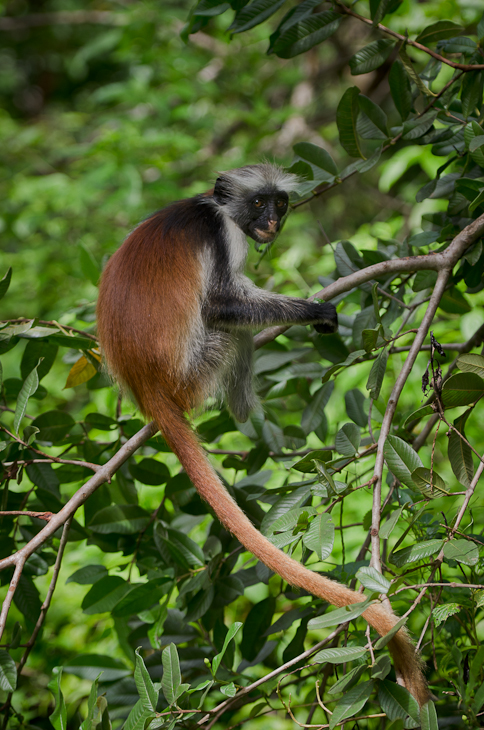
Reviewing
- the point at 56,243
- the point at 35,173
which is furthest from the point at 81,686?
the point at 35,173

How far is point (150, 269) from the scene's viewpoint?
6.64 ft

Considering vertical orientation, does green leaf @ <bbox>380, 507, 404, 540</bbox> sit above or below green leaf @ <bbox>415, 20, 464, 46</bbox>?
below

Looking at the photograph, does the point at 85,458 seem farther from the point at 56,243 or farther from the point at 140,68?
the point at 140,68

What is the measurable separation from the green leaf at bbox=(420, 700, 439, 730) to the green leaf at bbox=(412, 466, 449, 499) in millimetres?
386

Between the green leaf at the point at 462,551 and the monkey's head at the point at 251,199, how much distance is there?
1690 millimetres

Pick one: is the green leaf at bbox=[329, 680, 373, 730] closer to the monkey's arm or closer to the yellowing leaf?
the monkey's arm

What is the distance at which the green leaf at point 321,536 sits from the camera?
1157 mm

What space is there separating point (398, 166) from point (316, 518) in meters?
2.70

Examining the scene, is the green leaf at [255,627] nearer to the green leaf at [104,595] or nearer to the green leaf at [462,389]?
the green leaf at [104,595]

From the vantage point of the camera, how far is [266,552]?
1.38m

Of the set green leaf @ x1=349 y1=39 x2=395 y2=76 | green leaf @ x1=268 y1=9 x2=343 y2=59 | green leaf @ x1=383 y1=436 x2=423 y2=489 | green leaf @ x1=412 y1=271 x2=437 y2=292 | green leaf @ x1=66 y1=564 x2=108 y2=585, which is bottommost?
green leaf @ x1=66 y1=564 x2=108 y2=585

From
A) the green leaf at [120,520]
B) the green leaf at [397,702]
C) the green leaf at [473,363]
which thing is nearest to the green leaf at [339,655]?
the green leaf at [397,702]

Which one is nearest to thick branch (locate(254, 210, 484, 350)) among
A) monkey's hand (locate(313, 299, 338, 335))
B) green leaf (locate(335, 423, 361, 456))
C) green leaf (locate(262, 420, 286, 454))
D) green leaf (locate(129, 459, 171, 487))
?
monkey's hand (locate(313, 299, 338, 335))

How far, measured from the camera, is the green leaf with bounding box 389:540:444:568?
1.15 metres
